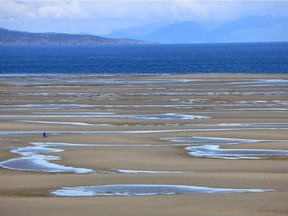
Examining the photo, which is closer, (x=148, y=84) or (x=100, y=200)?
(x=100, y=200)

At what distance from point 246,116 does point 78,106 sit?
11787 mm

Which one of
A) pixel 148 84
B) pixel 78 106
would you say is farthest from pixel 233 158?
pixel 148 84

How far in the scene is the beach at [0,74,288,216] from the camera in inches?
648

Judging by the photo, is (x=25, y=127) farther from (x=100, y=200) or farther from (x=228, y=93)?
→ (x=228, y=93)

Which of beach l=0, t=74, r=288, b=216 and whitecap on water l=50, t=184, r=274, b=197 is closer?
beach l=0, t=74, r=288, b=216

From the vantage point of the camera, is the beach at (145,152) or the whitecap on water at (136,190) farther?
the whitecap on water at (136,190)

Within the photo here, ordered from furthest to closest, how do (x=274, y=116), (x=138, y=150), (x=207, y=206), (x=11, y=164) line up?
1. (x=274, y=116)
2. (x=138, y=150)
3. (x=11, y=164)
4. (x=207, y=206)

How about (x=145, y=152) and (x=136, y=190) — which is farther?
(x=145, y=152)

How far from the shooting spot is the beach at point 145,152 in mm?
16469

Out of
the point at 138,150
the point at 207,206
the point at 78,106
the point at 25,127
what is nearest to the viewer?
the point at 207,206

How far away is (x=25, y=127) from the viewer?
107ft

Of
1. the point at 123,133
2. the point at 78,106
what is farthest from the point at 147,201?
the point at 78,106

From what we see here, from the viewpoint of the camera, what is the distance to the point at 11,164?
22.2 m

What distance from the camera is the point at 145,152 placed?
24.6m
